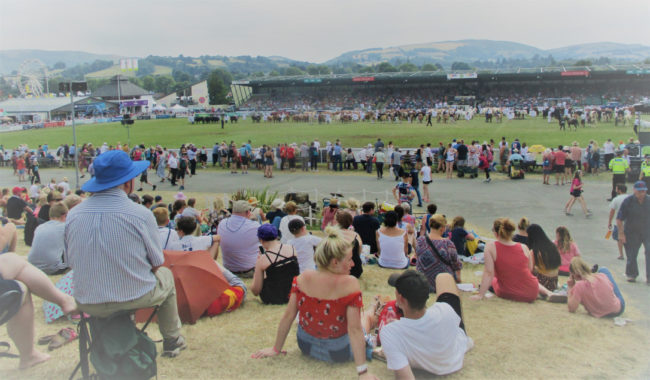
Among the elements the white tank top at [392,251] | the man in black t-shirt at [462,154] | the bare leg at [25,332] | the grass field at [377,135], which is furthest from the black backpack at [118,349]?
the grass field at [377,135]

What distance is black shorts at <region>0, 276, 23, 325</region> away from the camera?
3.57 metres

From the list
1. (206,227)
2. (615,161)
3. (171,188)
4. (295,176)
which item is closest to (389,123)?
(295,176)

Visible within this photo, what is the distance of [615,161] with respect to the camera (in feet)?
47.8

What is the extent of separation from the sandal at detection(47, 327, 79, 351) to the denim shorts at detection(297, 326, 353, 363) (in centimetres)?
218

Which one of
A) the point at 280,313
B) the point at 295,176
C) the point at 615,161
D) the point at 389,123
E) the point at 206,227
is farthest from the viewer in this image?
the point at 389,123

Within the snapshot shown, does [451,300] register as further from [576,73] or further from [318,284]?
[576,73]

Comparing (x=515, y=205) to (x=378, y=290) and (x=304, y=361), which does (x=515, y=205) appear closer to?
(x=378, y=290)

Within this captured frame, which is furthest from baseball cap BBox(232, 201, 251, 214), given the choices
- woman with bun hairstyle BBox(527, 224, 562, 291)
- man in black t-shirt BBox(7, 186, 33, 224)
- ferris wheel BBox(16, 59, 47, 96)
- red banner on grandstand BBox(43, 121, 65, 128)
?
→ ferris wheel BBox(16, 59, 47, 96)

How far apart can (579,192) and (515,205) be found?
1954 mm

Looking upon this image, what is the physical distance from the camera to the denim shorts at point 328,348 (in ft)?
13.2

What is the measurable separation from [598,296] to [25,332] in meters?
5.75

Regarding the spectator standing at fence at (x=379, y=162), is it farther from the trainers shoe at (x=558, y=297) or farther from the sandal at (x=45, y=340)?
the sandal at (x=45, y=340)

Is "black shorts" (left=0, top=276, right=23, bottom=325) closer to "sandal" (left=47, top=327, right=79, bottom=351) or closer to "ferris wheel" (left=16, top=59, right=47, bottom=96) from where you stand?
"sandal" (left=47, top=327, right=79, bottom=351)

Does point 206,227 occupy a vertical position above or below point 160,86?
below
